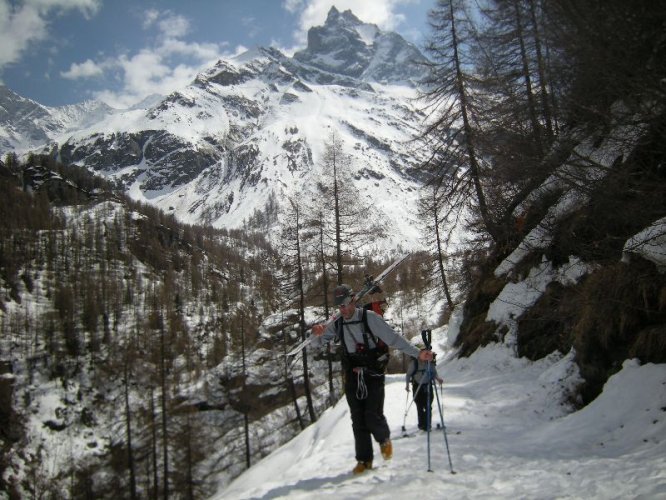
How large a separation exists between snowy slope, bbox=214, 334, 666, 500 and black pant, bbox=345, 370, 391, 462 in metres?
0.33

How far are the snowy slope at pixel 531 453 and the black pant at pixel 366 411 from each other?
33 centimetres

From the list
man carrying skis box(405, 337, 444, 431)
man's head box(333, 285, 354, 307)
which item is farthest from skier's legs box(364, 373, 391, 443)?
man carrying skis box(405, 337, 444, 431)

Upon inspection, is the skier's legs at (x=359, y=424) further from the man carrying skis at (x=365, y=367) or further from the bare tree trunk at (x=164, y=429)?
the bare tree trunk at (x=164, y=429)

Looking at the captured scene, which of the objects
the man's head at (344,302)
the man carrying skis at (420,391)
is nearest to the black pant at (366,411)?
the man's head at (344,302)

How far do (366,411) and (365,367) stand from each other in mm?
542

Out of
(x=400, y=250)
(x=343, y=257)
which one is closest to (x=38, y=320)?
(x=343, y=257)

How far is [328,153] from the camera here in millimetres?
22562

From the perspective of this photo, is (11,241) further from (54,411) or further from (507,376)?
(507,376)

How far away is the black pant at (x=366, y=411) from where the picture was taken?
5.22 meters

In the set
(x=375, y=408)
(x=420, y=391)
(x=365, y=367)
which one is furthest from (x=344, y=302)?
(x=420, y=391)

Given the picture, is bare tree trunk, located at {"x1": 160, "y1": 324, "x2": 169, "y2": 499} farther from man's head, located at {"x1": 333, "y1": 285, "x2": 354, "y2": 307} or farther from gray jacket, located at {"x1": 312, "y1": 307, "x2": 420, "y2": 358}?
man's head, located at {"x1": 333, "y1": 285, "x2": 354, "y2": 307}

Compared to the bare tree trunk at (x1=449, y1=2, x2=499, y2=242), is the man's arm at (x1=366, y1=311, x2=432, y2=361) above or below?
below

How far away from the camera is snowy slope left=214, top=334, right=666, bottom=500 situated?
4.10 metres

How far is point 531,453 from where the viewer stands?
5.39 metres
